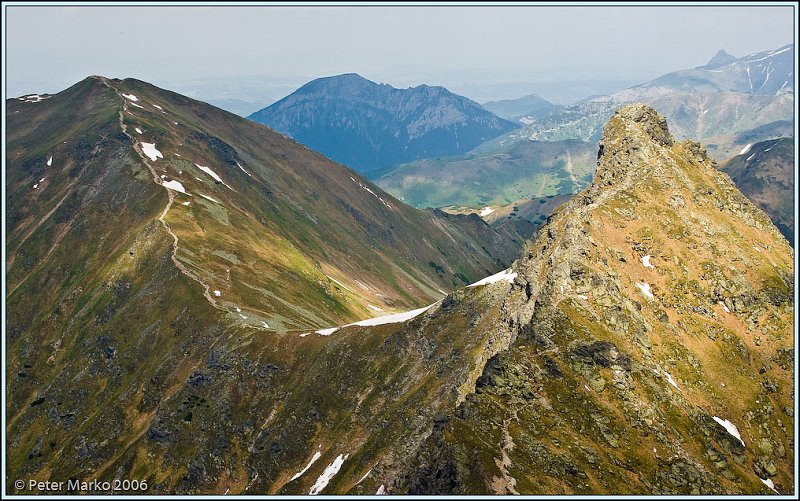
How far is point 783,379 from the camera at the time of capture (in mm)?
108875

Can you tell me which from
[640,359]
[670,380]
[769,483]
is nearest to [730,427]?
[769,483]

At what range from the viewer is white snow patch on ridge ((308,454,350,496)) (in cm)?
11238

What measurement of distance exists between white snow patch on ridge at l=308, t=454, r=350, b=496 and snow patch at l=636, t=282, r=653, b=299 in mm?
70012

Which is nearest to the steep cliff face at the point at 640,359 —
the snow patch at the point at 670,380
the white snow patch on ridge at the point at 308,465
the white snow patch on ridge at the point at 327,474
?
the snow patch at the point at 670,380

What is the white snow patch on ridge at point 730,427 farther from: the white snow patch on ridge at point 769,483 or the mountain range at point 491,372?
the white snow patch on ridge at point 769,483

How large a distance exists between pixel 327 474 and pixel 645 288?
76.5m

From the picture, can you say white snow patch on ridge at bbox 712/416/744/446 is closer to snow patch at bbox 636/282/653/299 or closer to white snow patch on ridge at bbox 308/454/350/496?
snow patch at bbox 636/282/653/299

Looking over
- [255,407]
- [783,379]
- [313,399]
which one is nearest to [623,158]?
[783,379]

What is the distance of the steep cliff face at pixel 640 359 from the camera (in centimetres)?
7356

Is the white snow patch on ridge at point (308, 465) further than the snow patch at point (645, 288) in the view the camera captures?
Yes

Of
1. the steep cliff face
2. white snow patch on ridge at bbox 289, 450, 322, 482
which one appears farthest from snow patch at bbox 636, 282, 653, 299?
white snow patch on ridge at bbox 289, 450, 322, 482

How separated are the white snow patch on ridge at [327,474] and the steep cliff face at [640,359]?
4367 cm

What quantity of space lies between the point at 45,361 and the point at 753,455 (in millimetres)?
205131

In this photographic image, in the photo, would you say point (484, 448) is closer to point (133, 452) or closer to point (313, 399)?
point (313, 399)
